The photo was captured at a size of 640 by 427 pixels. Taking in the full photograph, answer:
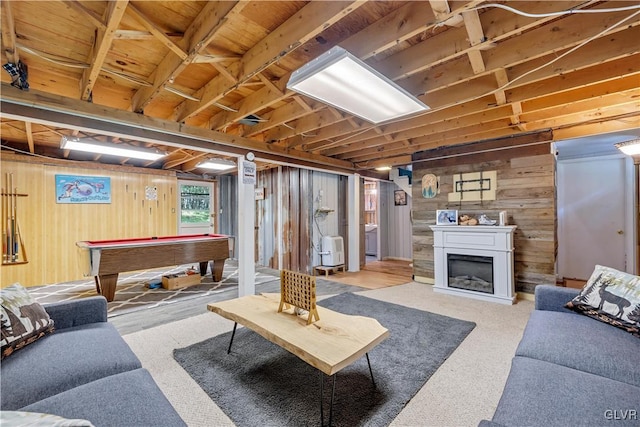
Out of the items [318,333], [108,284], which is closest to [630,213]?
[318,333]

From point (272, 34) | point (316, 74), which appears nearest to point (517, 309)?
point (316, 74)

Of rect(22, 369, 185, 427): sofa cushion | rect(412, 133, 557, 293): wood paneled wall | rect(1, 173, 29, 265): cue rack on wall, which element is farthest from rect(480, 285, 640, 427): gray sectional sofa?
rect(1, 173, 29, 265): cue rack on wall

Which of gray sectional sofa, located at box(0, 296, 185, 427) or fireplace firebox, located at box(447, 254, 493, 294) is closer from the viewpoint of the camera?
gray sectional sofa, located at box(0, 296, 185, 427)

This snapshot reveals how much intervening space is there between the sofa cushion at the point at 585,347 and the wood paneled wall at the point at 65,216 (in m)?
5.57

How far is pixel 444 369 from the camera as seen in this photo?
215 cm

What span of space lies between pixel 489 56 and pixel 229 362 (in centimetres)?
328

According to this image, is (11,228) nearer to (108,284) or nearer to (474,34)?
(108,284)

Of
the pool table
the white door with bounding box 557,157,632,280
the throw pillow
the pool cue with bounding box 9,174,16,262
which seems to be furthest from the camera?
the pool cue with bounding box 9,174,16,262

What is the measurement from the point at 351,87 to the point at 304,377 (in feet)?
7.39

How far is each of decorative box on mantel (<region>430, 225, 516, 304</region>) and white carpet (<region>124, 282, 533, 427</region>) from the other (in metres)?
0.33

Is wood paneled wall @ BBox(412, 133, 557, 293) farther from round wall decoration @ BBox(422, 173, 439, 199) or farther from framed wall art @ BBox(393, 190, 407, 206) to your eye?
framed wall art @ BBox(393, 190, 407, 206)

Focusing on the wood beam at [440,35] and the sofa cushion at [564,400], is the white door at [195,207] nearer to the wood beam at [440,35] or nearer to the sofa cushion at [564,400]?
the wood beam at [440,35]

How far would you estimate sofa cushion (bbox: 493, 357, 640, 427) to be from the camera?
1.02m

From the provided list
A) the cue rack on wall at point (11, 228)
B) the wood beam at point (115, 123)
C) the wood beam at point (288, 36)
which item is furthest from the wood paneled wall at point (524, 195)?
the cue rack on wall at point (11, 228)
